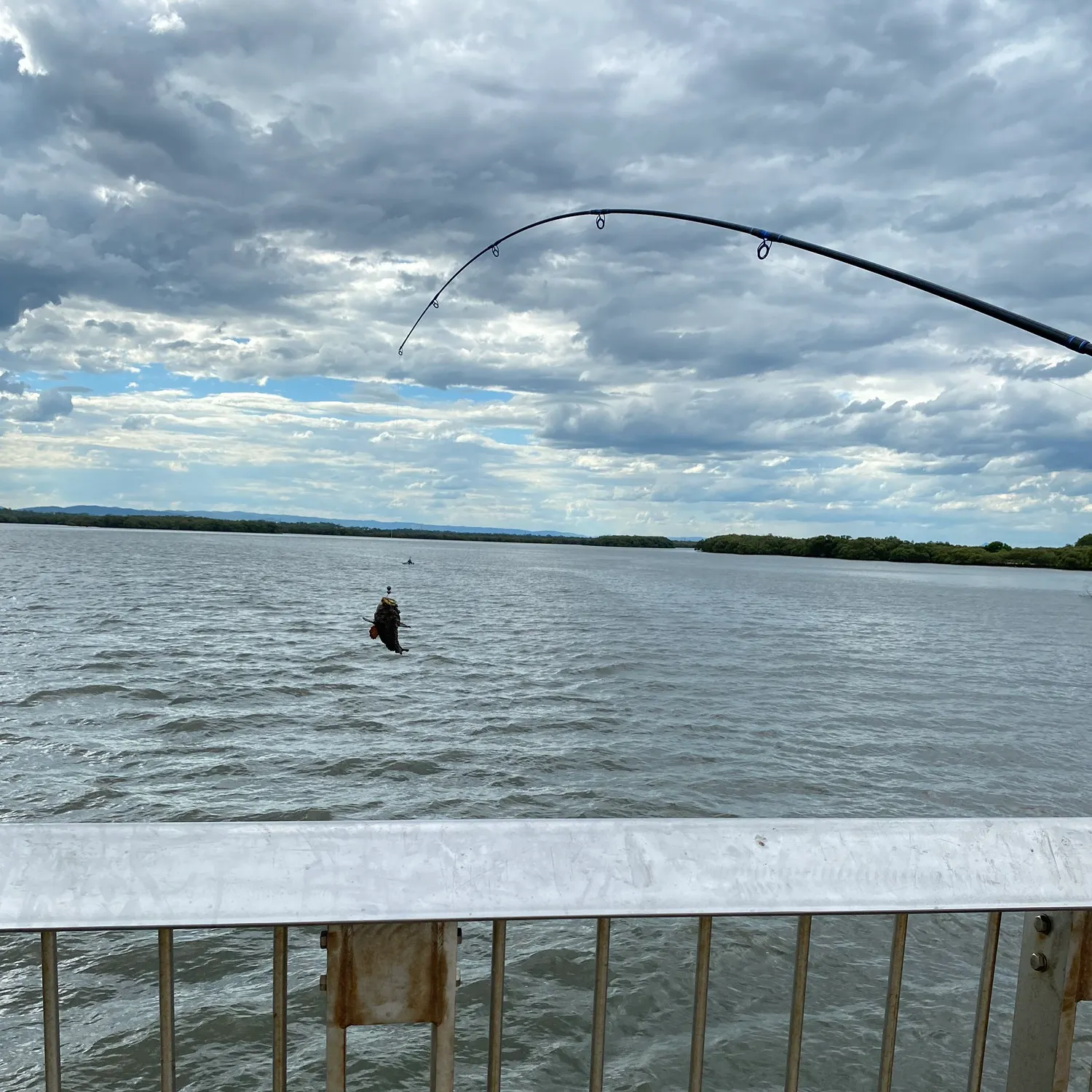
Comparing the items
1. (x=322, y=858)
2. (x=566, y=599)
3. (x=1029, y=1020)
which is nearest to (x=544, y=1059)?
(x=1029, y=1020)

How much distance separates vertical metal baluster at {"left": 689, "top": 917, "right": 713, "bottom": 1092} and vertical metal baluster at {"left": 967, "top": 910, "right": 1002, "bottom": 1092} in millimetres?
605

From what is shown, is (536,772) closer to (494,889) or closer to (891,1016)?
(891,1016)

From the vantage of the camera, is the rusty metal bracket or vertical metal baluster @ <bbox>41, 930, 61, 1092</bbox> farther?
the rusty metal bracket

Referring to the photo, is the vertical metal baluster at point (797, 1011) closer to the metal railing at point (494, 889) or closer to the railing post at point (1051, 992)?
the metal railing at point (494, 889)

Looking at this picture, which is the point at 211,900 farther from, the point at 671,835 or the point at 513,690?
the point at 513,690

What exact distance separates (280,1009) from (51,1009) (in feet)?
1.45

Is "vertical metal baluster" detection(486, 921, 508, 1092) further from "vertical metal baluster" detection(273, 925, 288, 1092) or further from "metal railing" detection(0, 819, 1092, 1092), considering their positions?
"vertical metal baluster" detection(273, 925, 288, 1092)

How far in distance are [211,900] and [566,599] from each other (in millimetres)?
63639

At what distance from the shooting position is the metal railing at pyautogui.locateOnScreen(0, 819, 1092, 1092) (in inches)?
70.1

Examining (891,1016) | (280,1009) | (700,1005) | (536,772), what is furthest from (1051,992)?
(536,772)

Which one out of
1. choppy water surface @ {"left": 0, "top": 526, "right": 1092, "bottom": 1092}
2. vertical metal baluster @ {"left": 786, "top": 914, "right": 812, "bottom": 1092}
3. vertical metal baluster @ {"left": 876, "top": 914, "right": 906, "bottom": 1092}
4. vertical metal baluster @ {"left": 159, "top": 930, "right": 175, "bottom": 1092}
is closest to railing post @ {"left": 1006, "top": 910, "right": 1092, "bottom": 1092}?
vertical metal baluster @ {"left": 876, "top": 914, "right": 906, "bottom": 1092}

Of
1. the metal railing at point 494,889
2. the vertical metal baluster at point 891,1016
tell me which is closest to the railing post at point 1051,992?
the metal railing at point 494,889

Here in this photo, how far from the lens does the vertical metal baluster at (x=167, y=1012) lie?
1.87 metres

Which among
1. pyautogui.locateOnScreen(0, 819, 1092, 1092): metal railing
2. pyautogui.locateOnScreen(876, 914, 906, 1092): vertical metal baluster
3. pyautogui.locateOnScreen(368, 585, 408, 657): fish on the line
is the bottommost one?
pyautogui.locateOnScreen(368, 585, 408, 657): fish on the line
